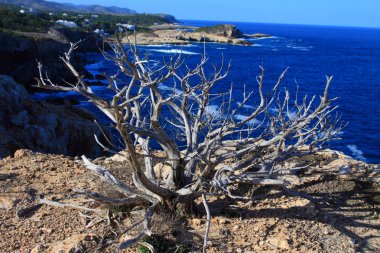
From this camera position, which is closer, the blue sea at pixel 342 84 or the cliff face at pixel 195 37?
the blue sea at pixel 342 84

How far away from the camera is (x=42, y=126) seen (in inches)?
904

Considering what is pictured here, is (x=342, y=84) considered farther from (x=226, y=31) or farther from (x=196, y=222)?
(x=226, y=31)

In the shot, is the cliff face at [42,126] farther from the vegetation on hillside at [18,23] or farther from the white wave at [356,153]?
the vegetation on hillside at [18,23]

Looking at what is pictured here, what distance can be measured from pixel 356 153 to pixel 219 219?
846 inches

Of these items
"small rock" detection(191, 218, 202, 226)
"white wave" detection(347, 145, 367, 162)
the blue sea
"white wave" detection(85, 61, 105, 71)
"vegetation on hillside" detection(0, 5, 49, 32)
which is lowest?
"white wave" detection(85, 61, 105, 71)

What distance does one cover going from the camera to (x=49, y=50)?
167ft

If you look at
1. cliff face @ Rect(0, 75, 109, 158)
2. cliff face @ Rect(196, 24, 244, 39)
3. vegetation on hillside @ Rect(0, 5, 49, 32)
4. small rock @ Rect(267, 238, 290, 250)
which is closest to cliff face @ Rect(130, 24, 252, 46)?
cliff face @ Rect(196, 24, 244, 39)

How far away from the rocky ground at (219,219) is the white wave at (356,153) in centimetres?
1745

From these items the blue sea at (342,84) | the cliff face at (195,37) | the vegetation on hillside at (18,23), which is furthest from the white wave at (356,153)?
the cliff face at (195,37)

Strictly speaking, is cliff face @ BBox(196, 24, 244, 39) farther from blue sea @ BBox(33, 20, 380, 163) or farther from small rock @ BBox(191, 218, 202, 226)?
small rock @ BBox(191, 218, 202, 226)

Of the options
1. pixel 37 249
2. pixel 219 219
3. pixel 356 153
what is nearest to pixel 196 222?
pixel 219 219

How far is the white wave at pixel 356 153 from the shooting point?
26141mm

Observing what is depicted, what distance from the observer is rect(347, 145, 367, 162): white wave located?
26141 mm

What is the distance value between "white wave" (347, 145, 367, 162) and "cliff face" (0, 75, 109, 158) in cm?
1518
